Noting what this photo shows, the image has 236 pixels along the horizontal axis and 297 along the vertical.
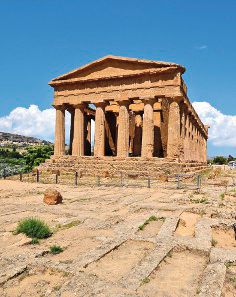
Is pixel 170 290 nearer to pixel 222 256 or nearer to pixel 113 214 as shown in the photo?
pixel 222 256

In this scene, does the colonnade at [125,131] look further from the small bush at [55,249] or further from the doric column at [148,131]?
the small bush at [55,249]

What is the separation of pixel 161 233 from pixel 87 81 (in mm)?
26273

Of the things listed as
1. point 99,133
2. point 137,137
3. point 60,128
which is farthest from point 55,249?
point 137,137

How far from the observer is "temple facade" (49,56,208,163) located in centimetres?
2806

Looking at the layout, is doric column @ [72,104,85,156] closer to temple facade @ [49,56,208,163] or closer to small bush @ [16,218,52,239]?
temple facade @ [49,56,208,163]

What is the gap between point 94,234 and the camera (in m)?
7.66

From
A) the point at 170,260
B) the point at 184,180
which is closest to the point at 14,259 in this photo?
the point at 170,260

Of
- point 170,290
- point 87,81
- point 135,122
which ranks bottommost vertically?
point 170,290

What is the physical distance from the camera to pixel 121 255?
6.13 meters

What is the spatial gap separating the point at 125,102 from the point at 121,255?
82.3ft

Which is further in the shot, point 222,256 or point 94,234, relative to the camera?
point 94,234

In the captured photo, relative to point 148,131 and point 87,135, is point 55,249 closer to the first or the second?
point 148,131

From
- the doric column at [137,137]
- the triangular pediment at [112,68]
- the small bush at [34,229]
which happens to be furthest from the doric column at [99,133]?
the small bush at [34,229]

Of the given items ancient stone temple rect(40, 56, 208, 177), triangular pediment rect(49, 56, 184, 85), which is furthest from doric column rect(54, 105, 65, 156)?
triangular pediment rect(49, 56, 184, 85)
